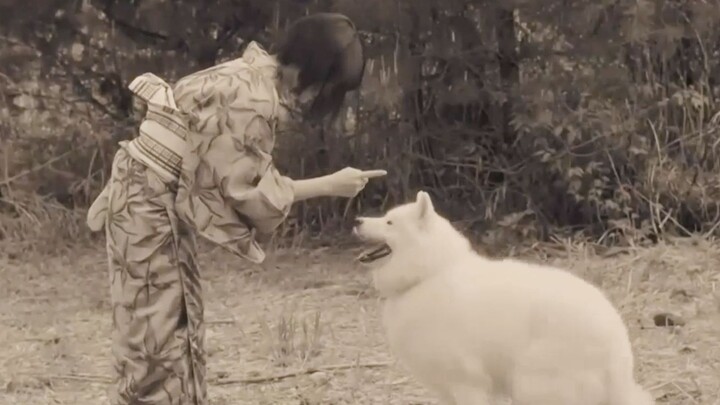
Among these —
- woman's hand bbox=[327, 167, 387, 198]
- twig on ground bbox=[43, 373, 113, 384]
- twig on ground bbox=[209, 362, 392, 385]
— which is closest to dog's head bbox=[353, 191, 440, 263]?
woman's hand bbox=[327, 167, 387, 198]

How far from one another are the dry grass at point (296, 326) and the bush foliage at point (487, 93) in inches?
17.3

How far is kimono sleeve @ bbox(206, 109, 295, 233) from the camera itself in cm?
346

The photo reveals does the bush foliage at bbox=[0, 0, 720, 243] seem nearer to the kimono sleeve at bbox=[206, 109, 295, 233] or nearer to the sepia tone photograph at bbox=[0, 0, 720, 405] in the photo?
the sepia tone photograph at bbox=[0, 0, 720, 405]

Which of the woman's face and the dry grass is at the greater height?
the woman's face

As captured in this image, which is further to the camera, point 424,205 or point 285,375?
point 285,375

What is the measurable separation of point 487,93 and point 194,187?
399cm

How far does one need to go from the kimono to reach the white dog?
53 cm

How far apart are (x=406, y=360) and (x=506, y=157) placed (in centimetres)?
380

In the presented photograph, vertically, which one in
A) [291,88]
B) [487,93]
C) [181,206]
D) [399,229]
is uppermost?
[291,88]

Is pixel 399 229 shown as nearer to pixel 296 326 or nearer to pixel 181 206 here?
pixel 181 206

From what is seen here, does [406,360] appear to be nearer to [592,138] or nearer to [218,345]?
[218,345]

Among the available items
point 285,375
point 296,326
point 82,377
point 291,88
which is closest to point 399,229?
point 291,88

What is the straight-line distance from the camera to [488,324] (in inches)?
148

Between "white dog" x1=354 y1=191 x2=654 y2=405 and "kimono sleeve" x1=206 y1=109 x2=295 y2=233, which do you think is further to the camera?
"white dog" x1=354 y1=191 x2=654 y2=405
